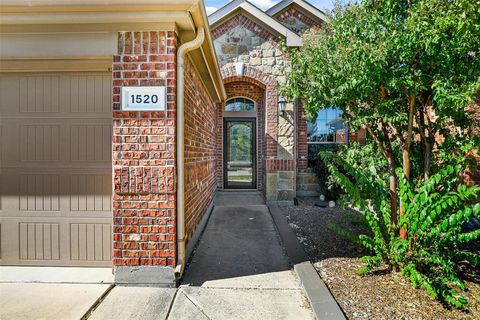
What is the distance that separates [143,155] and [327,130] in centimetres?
653

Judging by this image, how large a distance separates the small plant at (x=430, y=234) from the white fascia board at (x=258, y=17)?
A: 185 inches

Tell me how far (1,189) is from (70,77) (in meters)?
1.52

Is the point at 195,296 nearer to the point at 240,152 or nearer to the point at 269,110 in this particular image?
the point at 269,110

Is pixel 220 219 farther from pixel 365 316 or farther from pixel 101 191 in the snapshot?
pixel 365 316

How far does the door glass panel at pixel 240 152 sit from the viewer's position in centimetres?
855

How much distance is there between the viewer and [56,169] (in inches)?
117

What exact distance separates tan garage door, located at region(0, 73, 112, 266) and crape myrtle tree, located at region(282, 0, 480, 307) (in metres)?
2.73

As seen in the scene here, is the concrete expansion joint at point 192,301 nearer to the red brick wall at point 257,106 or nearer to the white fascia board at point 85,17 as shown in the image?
the white fascia board at point 85,17

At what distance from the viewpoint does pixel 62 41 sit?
2.69m

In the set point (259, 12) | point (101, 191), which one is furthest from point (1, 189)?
point (259, 12)

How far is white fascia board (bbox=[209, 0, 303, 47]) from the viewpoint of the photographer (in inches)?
259

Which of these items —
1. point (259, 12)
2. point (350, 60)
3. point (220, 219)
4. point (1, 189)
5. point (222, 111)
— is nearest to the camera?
point (350, 60)

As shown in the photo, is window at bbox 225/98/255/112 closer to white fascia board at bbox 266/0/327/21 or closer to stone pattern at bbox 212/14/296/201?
stone pattern at bbox 212/14/296/201

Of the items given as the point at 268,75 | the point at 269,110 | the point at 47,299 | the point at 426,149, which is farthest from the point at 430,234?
the point at 268,75
